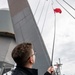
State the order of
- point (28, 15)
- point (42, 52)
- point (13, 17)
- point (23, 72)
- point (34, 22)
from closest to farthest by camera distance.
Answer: point (23, 72)
point (42, 52)
point (34, 22)
point (28, 15)
point (13, 17)

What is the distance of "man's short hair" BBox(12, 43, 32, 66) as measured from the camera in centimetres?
236

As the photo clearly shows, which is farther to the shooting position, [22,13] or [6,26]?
[6,26]

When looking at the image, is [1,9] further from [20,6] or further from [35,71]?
[35,71]

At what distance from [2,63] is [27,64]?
11.0m

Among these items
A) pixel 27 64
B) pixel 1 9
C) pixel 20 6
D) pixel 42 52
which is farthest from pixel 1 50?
A: pixel 27 64

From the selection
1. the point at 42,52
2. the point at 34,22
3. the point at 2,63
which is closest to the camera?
the point at 42,52

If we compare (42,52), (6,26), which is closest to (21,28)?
(42,52)

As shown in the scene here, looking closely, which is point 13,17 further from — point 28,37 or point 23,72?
point 23,72

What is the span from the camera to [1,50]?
51.5 ft

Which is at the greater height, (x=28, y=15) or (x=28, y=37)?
(x=28, y=15)

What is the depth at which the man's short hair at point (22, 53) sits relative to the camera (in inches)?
93.0

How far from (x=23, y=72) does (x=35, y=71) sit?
0.53 ft

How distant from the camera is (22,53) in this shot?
7.75 feet

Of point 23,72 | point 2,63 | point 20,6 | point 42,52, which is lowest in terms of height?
point 23,72
